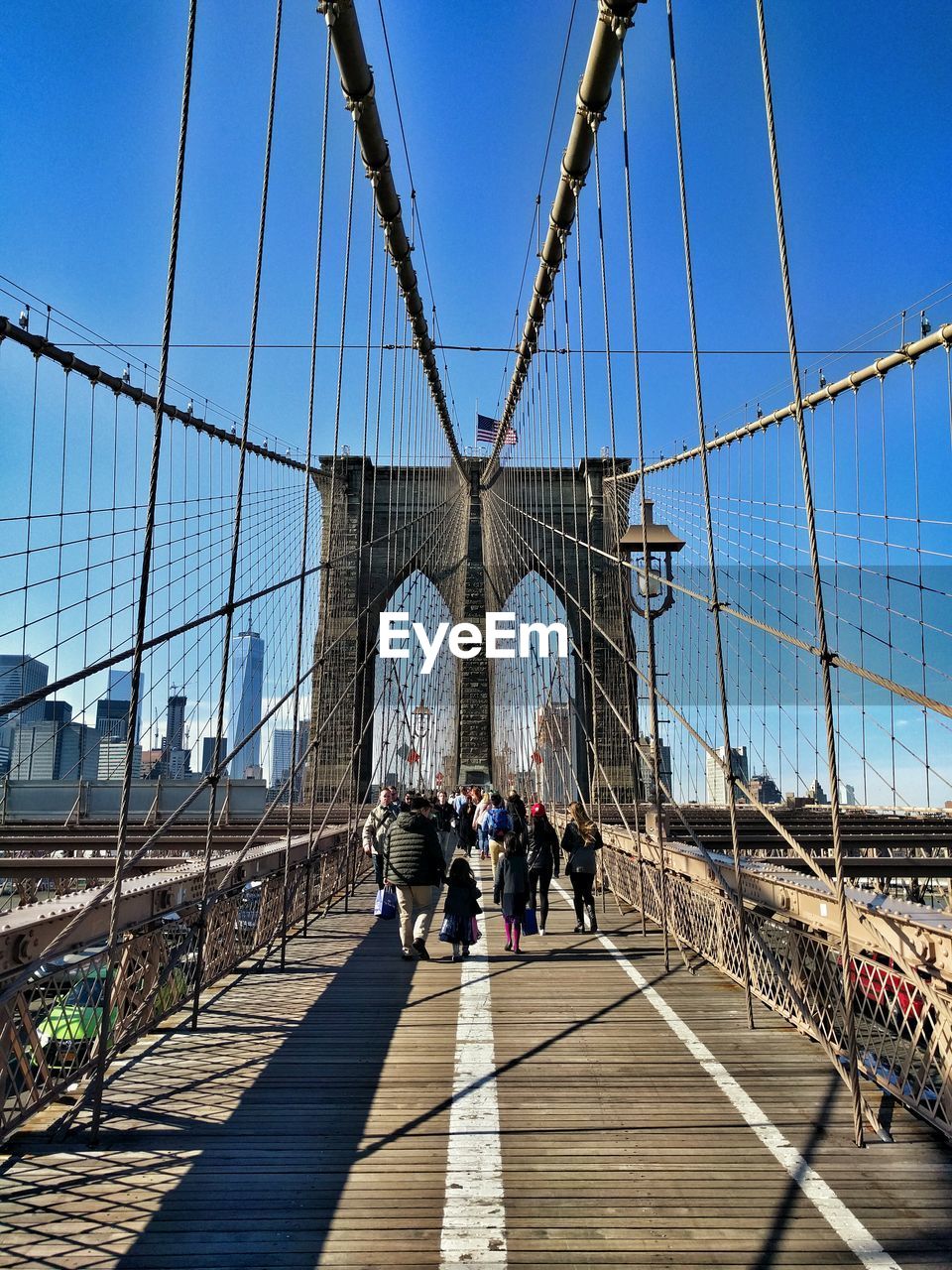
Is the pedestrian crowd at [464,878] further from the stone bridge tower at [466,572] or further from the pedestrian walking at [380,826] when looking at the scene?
the stone bridge tower at [466,572]

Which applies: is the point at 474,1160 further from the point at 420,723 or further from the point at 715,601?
the point at 420,723

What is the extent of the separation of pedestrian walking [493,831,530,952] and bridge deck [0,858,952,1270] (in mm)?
1365

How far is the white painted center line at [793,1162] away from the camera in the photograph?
6.71 feet

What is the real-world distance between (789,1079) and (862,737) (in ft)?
52.7

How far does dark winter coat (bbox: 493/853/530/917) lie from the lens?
570 centimetres

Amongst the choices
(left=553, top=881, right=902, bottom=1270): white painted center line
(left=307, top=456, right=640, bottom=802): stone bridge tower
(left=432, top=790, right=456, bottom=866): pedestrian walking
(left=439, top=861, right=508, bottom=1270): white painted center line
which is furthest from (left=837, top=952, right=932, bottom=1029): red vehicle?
(left=307, top=456, right=640, bottom=802): stone bridge tower

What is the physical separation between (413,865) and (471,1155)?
2.75 meters

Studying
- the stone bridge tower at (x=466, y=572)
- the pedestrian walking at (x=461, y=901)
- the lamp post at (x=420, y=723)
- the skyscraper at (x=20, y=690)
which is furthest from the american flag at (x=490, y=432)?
the pedestrian walking at (x=461, y=901)

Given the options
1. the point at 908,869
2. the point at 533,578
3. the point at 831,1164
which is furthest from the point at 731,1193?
the point at 533,578

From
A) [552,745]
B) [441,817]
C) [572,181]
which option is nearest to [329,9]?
[572,181]

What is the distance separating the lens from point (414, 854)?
5.36 metres

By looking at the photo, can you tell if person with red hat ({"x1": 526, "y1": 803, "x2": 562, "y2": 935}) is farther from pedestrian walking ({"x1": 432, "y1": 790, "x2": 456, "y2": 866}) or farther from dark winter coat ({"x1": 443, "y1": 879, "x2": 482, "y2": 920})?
pedestrian walking ({"x1": 432, "y1": 790, "x2": 456, "y2": 866})

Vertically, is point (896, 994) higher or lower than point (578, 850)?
lower

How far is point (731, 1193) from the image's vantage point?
7.72 feet
